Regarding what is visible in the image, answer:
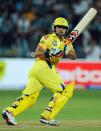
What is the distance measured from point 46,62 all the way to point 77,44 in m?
9.64

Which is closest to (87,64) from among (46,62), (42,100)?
(42,100)

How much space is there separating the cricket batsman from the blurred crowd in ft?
30.3

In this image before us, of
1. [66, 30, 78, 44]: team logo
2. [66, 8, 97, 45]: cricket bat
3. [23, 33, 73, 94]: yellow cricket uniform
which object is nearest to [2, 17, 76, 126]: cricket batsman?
[23, 33, 73, 94]: yellow cricket uniform

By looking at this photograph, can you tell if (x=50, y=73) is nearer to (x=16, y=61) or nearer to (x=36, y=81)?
(x=36, y=81)

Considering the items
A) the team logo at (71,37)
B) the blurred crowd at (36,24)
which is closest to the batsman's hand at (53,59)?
the team logo at (71,37)

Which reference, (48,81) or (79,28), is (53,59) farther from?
(79,28)

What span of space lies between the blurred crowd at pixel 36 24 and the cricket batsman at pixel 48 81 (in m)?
9.22

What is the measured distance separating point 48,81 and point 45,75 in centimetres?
10

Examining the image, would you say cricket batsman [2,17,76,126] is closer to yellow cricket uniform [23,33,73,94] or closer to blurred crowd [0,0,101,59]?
yellow cricket uniform [23,33,73,94]

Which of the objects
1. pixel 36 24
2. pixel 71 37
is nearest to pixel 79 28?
pixel 71 37

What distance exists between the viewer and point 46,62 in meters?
9.68

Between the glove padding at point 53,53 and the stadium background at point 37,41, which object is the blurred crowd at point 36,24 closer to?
the stadium background at point 37,41

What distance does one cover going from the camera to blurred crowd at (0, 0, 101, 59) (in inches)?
752

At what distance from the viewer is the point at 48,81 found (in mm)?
9609
